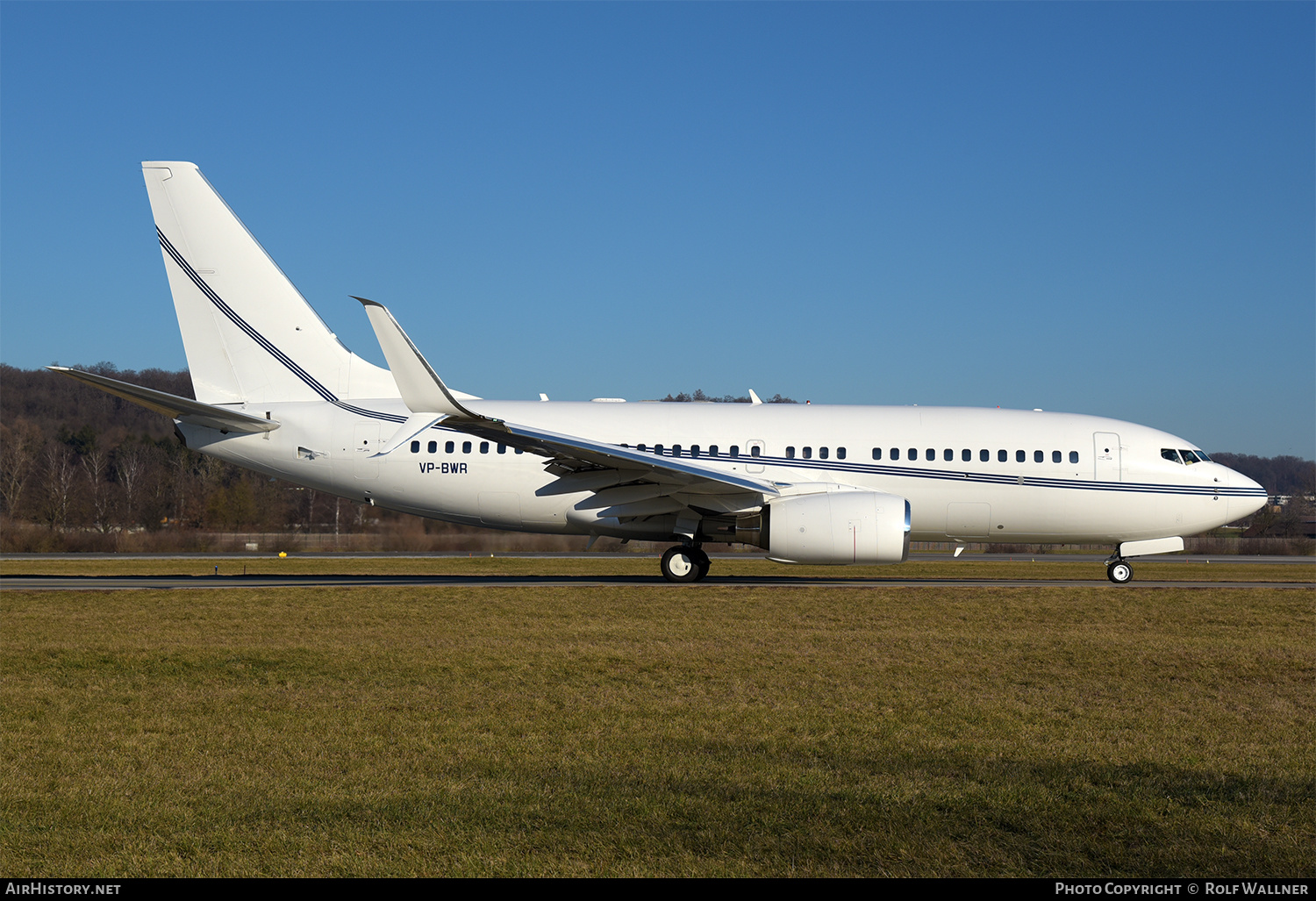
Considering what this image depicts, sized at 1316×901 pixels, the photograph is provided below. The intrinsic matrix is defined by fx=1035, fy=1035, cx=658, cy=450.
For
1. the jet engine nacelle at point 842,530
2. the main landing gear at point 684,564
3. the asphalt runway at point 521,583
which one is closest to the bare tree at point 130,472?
the asphalt runway at point 521,583

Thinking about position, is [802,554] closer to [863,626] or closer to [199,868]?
[863,626]

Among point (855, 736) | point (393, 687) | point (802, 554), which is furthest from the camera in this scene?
point (802, 554)

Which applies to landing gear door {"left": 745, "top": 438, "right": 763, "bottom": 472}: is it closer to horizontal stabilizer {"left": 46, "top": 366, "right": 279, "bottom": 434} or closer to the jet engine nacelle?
the jet engine nacelle

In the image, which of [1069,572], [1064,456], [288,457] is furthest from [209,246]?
[1069,572]

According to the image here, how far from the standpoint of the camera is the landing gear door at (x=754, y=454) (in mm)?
21000

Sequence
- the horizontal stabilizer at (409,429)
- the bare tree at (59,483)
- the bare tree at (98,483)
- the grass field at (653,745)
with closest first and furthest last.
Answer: the grass field at (653,745), the horizontal stabilizer at (409,429), the bare tree at (59,483), the bare tree at (98,483)

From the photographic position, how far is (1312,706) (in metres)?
8.93

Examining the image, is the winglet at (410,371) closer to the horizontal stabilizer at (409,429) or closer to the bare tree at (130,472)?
the horizontal stabilizer at (409,429)

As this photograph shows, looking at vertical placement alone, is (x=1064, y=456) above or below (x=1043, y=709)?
above

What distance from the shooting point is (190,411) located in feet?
66.8

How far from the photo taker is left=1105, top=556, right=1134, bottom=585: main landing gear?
21516mm

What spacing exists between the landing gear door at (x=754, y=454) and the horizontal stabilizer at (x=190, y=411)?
32.0ft

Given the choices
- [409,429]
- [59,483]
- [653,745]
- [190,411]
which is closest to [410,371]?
[409,429]

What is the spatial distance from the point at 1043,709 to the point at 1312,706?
246 cm
